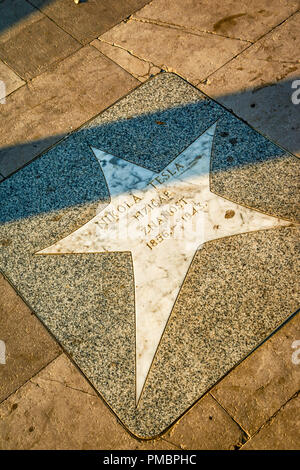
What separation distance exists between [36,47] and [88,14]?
65 cm

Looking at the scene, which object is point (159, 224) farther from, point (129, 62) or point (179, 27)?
point (179, 27)

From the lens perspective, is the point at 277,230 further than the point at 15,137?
No

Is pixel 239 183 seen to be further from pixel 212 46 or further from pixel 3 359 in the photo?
pixel 3 359

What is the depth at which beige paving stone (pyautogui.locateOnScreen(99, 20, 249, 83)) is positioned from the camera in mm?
4246

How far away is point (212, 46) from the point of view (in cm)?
433

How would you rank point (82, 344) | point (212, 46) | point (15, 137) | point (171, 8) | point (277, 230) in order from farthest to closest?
point (171, 8) → point (212, 46) → point (15, 137) → point (277, 230) → point (82, 344)

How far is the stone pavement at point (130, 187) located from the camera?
9.58 feet

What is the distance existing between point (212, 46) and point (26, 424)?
3543 mm

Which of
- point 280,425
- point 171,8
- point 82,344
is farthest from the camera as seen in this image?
point 171,8

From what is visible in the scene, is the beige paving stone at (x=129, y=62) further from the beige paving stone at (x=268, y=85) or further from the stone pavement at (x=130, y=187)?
the beige paving stone at (x=268, y=85)

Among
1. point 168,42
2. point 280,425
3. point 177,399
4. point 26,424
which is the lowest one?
point 280,425

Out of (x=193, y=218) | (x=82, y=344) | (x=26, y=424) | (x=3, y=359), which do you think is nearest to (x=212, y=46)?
(x=193, y=218)

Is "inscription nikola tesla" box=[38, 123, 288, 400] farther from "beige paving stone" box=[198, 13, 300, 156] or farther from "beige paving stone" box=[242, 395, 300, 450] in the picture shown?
"beige paving stone" box=[242, 395, 300, 450]

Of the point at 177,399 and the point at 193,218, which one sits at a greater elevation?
the point at 193,218
